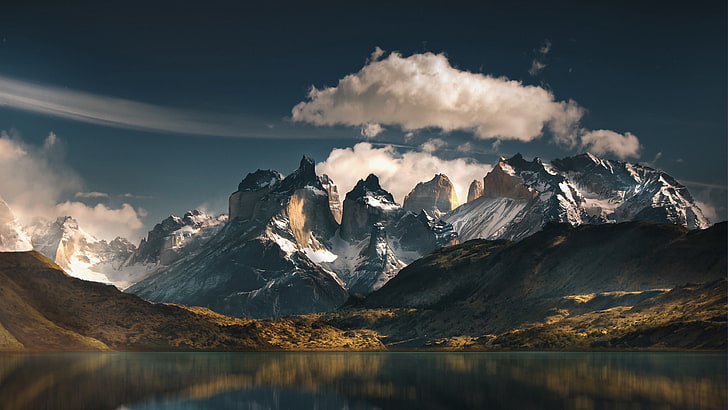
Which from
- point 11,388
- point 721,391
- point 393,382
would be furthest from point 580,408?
point 11,388

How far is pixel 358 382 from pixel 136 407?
180ft

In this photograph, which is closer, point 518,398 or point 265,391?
point 518,398

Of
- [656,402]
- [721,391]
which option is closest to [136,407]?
[656,402]

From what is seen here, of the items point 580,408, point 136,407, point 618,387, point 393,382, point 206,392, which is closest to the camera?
point 580,408

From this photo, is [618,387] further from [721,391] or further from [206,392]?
[206,392]

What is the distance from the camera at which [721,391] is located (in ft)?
358

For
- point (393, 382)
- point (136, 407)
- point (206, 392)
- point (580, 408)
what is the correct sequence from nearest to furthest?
point (580, 408) < point (136, 407) < point (206, 392) < point (393, 382)

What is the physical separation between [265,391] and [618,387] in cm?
6378

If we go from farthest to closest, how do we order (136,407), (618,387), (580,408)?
(618,387), (136,407), (580,408)

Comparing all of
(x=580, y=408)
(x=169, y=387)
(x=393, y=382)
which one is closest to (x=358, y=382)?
(x=393, y=382)

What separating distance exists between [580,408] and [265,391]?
61.2m

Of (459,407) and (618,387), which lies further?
(618,387)

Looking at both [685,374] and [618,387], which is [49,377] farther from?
[685,374]

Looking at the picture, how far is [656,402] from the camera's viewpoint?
9956cm
